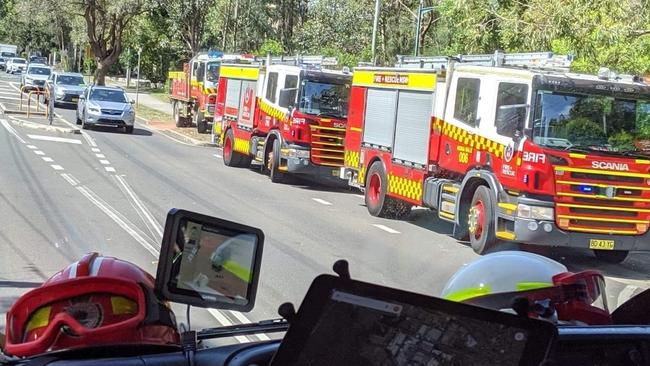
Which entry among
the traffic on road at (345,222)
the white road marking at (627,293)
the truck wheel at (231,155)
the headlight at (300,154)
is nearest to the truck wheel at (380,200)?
the traffic on road at (345,222)

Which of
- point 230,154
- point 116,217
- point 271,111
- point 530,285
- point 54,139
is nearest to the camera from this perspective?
point 530,285

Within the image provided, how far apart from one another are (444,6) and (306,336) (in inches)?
1071

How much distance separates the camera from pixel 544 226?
12336 millimetres

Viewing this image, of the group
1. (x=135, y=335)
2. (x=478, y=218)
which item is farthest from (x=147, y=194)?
(x=135, y=335)

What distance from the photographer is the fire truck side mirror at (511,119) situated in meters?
→ 12.5

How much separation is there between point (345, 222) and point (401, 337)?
13.4 meters

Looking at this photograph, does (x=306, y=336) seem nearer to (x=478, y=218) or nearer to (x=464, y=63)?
(x=478, y=218)

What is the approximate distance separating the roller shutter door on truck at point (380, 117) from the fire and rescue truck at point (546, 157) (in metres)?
2.24

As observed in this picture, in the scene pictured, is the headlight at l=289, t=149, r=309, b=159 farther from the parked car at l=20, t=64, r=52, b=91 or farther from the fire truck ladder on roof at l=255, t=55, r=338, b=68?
the parked car at l=20, t=64, r=52, b=91

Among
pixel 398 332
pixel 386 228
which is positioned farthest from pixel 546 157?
pixel 398 332

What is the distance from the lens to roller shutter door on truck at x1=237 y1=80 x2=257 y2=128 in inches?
927

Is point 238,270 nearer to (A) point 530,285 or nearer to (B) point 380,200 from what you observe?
(A) point 530,285

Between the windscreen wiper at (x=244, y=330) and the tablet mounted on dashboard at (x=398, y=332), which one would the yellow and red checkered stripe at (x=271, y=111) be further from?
the tablet mounted on dashboard at (x=398, y=332)

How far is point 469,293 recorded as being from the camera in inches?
113
